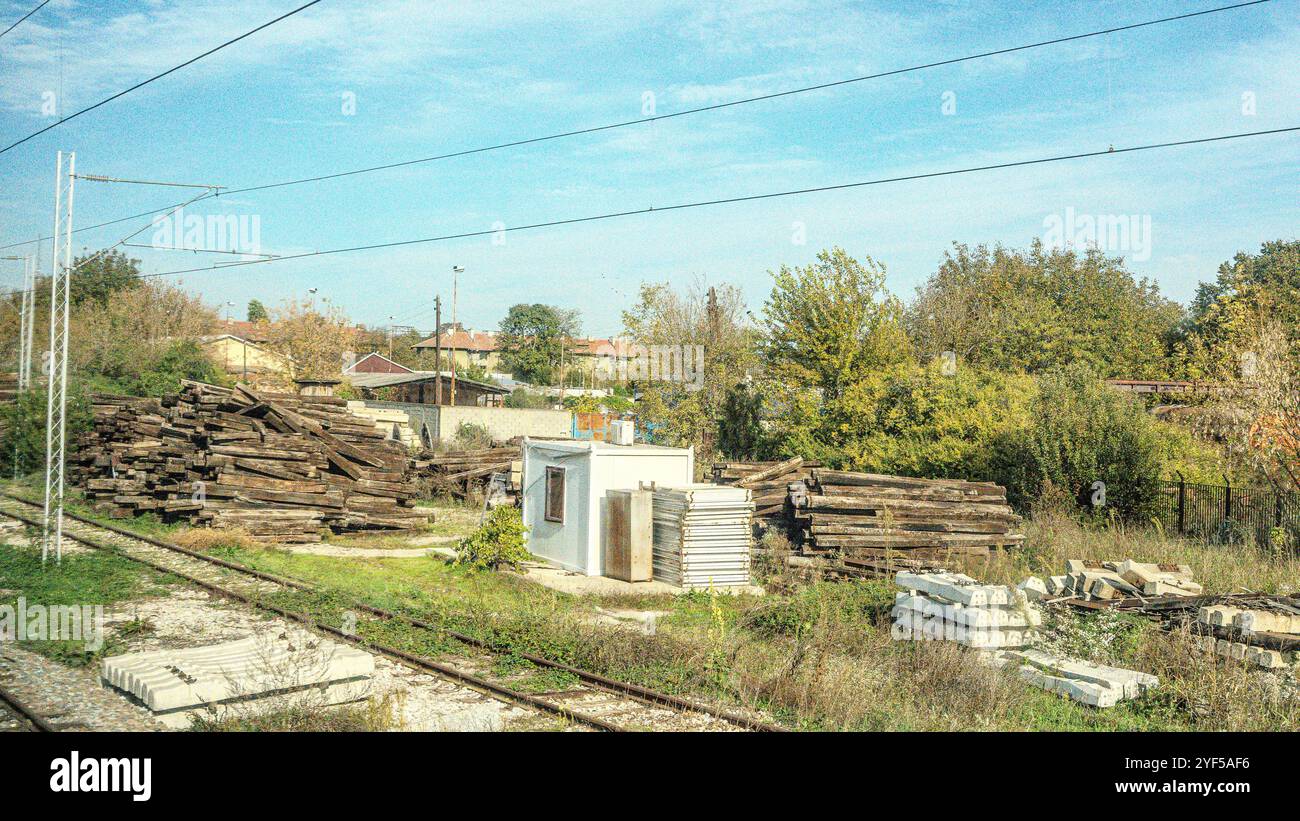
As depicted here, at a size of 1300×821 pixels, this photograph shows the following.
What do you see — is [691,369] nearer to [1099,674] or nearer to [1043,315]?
[1043,315]

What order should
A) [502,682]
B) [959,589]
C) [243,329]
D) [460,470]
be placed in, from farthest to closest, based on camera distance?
1. [243,329]
2. [460,470]
3. [959,589]
4. [502,682]

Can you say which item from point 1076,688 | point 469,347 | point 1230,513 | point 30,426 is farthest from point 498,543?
point 469,347

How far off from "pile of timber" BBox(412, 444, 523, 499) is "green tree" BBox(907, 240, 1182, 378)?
21.5 meters

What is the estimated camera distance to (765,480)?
2170 cm

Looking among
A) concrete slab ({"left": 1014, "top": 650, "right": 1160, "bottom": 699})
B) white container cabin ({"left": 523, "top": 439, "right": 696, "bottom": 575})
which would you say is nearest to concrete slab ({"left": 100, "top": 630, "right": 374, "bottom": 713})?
concrete slab ({"left": 1014, "top": 650, "right": 1160, "bottom": 699})

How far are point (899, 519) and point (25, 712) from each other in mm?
14570

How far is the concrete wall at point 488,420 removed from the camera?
44.8 metres

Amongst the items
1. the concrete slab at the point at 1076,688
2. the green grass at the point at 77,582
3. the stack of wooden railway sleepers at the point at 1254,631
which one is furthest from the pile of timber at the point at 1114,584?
the green grass at the point at 77,582

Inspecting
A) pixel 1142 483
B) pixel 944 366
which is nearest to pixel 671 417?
pixel 944 366

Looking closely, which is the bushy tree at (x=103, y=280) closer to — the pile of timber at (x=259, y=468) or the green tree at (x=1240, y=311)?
the pile of timber at (x=259, y=468)

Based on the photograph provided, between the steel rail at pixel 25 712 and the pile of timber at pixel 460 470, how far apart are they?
2089cm
